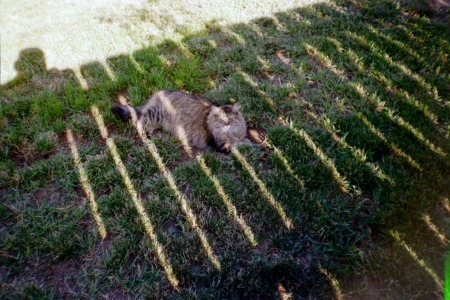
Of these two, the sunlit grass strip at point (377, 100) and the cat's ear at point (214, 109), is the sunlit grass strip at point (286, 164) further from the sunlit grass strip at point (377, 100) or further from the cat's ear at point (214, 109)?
the sunlit grass strip at point (377, 100)

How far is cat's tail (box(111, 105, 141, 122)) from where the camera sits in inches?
128

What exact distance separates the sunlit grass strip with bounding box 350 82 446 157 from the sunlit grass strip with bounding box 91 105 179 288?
7.94ft

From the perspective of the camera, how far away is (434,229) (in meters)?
2.20

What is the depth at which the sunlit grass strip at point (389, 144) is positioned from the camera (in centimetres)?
256

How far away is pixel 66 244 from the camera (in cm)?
217

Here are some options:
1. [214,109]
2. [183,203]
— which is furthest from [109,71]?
[183,203]

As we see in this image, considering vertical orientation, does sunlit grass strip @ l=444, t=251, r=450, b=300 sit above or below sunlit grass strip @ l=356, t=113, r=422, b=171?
below

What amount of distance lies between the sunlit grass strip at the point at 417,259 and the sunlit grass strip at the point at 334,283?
56 centimetres

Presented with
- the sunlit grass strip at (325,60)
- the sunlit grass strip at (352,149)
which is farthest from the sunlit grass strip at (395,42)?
the sunlit grass strip at (352,149)

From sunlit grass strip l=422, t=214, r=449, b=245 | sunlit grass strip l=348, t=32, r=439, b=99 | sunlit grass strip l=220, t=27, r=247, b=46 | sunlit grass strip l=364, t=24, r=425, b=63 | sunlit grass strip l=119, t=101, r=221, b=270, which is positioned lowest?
sunlit grass strip l=119, t=101, r=221, b=270

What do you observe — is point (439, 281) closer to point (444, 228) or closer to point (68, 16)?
point (444, 228)

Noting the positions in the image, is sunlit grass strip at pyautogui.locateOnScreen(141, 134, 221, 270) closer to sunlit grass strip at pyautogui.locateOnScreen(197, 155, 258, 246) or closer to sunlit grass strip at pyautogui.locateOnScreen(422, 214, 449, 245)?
sunlit grass strip at pyautogui.locateOnScreen(197, 155, 258, 246)

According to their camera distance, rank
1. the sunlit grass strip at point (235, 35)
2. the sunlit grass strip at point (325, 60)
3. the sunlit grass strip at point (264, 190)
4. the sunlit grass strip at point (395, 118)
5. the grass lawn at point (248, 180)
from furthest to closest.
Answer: the sunlit grass strip at point (235, 35) → the sunlit grass strip at point (325, 60) → the sunlit grass strip at point (395, 118) → the sunlit grass strip at point (264, 190) → the grass lawn at point (248, 180)

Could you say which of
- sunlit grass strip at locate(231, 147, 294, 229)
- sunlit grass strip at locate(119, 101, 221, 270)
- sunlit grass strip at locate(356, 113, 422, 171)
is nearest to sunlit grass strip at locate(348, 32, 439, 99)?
sunlit grass strip at locate(356, 113, 422, 171)
